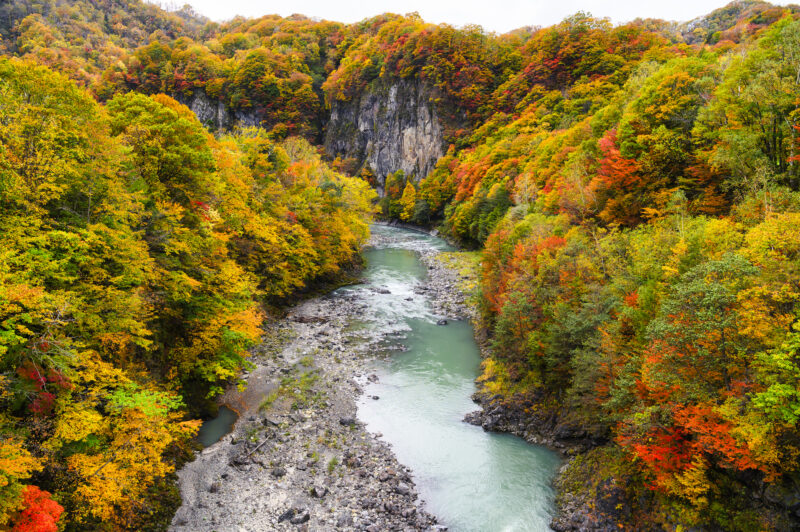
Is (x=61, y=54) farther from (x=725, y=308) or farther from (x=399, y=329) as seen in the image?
(x=725, y=308)

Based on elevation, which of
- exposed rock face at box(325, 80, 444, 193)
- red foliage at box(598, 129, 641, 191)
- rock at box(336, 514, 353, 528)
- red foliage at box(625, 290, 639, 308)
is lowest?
rock at box(336, 514, 353, 528)

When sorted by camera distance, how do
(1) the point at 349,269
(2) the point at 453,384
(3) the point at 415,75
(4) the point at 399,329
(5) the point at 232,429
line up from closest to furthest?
(5) the point at 232,429 → (2) the point at 453,384 → (4) the point at 399,329 → (1) the point at 349,269 → (3) the point at 415,75

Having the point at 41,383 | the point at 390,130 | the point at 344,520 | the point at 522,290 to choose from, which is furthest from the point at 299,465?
the point at 390,130

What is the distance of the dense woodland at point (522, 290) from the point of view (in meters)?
9.41

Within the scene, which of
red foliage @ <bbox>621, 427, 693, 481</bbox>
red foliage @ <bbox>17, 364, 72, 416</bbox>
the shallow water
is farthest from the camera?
the shallow water

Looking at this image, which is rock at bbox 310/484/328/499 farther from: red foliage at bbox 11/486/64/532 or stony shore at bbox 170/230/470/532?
red foliage at bbox 11/486/64/532

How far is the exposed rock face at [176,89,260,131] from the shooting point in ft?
333

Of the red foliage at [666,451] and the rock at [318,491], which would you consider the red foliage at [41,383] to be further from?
the red foliage at [666,451]

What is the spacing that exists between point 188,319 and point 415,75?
91131 millimetres

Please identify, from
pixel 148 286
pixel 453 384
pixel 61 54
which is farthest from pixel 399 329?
pixel 61 54

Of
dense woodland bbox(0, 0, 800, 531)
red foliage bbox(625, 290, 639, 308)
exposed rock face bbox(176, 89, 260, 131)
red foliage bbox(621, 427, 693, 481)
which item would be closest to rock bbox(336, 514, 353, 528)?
dense woodland bbox(0, 0, 800, 531)

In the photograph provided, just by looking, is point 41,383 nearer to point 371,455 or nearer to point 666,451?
point 371,455

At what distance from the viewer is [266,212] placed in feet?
101

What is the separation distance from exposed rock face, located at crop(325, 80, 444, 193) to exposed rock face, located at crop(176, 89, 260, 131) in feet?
74.2
